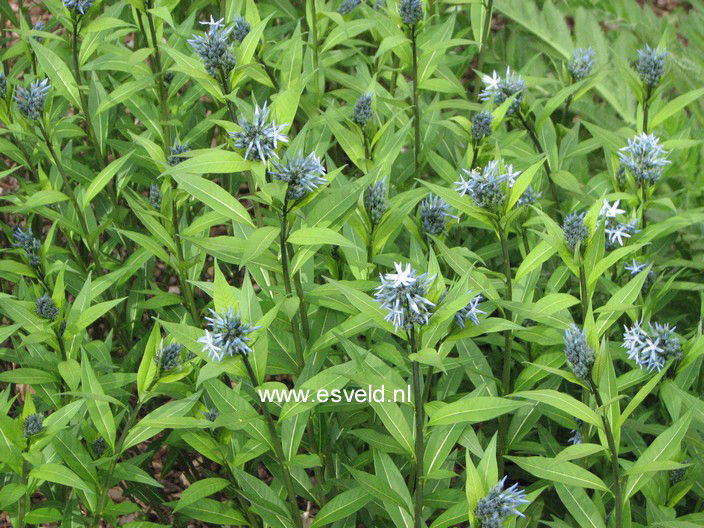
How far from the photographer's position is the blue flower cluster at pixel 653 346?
8.68ft

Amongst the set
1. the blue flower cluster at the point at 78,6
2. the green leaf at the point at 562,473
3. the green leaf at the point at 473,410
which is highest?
the blue flower cluster at the point at 78,6

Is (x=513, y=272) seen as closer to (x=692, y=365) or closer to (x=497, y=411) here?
(x=692, y=365)

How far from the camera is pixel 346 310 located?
2566 millimetres

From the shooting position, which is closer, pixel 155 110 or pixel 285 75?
pixel 285 75

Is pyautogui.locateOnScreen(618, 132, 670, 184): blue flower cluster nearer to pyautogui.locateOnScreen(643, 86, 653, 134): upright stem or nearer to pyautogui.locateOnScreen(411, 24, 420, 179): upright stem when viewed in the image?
pyautogui.locateOnScreen(643, 86, 653, 134): upright stem

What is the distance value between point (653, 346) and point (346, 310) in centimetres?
107

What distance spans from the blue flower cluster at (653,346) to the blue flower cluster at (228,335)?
4.59ft

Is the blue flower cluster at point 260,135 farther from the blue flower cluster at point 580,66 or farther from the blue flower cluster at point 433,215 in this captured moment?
the blue flower cluster at point 580,66

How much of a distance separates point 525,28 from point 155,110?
8.95ft

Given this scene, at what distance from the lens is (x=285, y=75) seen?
306cm

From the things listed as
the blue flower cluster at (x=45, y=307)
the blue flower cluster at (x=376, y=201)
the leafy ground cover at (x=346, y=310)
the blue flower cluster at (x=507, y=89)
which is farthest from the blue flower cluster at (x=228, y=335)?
the blue flower cluster at (x=507, y=89)

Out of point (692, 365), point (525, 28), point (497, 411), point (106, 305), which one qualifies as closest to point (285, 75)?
point (106, 305)

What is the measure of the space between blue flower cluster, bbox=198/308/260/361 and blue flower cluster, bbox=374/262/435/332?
0.38 meters

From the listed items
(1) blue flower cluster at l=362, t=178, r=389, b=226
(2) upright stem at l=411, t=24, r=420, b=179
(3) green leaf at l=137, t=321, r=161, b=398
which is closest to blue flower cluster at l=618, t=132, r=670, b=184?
(2) upright stem at l=411, t=24, r=420, b=179
